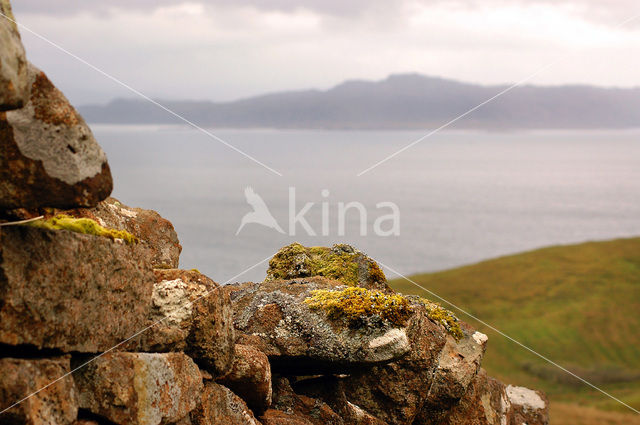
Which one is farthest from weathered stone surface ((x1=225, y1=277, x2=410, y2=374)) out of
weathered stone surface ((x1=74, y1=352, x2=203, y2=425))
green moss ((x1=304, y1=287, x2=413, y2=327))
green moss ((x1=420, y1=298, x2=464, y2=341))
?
weathered stone surface ((x1=74, y1=352, x2=203, y2=425))

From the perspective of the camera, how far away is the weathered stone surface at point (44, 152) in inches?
299

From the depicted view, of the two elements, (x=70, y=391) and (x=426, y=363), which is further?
(x=426, y=363)

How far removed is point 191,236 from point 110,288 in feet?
606

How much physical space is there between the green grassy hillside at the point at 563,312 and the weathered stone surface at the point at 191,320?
184 ft

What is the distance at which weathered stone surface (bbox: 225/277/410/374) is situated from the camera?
41.7 feet

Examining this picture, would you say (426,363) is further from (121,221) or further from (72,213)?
(72,213)

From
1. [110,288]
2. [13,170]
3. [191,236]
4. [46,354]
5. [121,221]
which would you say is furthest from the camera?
[191,236]

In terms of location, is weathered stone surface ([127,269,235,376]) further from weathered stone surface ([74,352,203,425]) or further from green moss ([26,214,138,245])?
green moss ([26,214,138,245])

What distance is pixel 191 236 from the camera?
190125 mm

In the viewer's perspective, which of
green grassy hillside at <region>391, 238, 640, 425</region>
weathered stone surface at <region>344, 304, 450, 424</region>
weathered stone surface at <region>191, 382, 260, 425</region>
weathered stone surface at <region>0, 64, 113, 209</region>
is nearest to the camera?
weathered stone surface at <region>0, 64, 113, 209</region>

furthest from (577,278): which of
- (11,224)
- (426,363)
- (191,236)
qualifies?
(11,224)

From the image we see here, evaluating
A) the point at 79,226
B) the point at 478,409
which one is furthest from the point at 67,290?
the point at 478,409

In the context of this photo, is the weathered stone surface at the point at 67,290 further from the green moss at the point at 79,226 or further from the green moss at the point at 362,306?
the green moss at the point at 362,306

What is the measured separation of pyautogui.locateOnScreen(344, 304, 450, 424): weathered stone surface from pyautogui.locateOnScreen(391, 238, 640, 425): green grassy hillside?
169 ft
